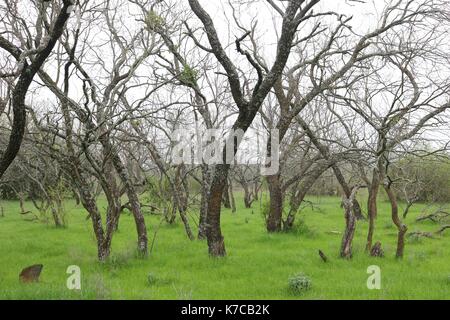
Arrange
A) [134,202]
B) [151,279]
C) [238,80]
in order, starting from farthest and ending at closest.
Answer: [134,202], [238,80], [151,279]

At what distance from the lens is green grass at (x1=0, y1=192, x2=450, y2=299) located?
708 cm

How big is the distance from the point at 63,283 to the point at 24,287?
0.68 m

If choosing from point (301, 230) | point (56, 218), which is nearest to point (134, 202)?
point (301, 230)

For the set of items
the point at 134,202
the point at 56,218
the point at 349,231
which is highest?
the point at 134,202

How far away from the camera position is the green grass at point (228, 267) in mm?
7078

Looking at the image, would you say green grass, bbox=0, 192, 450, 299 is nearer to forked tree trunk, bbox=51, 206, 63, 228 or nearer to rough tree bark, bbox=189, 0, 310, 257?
rough tree bark, bbox=189, 0, 310, 257

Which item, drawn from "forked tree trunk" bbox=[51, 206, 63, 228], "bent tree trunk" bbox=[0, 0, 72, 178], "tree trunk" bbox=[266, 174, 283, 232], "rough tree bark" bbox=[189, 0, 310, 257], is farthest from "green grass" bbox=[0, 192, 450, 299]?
"bent tree trunk" bbox=[0, 0, 72, 178]

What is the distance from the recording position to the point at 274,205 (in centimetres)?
1412

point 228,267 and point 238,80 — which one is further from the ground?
point 238,80

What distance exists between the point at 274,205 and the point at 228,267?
17.6 ft

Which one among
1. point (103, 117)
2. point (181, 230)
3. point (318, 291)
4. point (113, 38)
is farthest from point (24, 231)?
point (318, 291)

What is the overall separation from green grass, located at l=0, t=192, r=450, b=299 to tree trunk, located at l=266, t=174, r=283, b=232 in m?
0.35

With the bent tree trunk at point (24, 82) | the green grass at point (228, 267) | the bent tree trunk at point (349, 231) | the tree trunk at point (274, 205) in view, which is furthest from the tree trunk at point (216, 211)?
the tree trunk at point (274, 205)

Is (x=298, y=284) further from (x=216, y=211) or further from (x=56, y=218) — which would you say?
(x=56, y=218)
